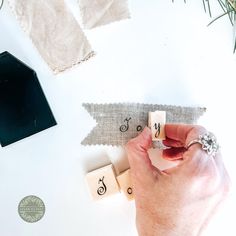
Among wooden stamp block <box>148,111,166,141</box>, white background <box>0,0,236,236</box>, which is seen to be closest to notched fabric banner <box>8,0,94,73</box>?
white background <box>0,0,236,236</box>

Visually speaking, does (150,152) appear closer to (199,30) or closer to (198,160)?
(198,160)

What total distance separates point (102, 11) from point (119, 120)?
203mm

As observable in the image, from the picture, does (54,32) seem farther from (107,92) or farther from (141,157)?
(141,157)

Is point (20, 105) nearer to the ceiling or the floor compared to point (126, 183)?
nearer to the ceiling

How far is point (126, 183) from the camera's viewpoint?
793mm

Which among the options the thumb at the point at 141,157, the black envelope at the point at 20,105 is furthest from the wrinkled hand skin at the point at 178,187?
the black envelope at the point at 20,105

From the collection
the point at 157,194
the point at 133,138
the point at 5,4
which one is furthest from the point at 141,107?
the point at 5,4

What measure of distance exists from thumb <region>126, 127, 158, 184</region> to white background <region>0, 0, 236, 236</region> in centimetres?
4

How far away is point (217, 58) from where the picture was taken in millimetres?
800

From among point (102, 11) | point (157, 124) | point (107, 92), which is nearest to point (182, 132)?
point (157, 124)

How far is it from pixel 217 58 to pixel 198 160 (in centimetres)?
21

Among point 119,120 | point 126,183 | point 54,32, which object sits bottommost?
point 126,183

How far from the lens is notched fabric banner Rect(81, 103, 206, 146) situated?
79cm

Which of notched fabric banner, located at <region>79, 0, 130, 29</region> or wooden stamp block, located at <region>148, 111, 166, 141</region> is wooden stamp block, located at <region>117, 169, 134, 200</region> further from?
notched fabric banner, located at <region>79, 0, 130, 29</region>
